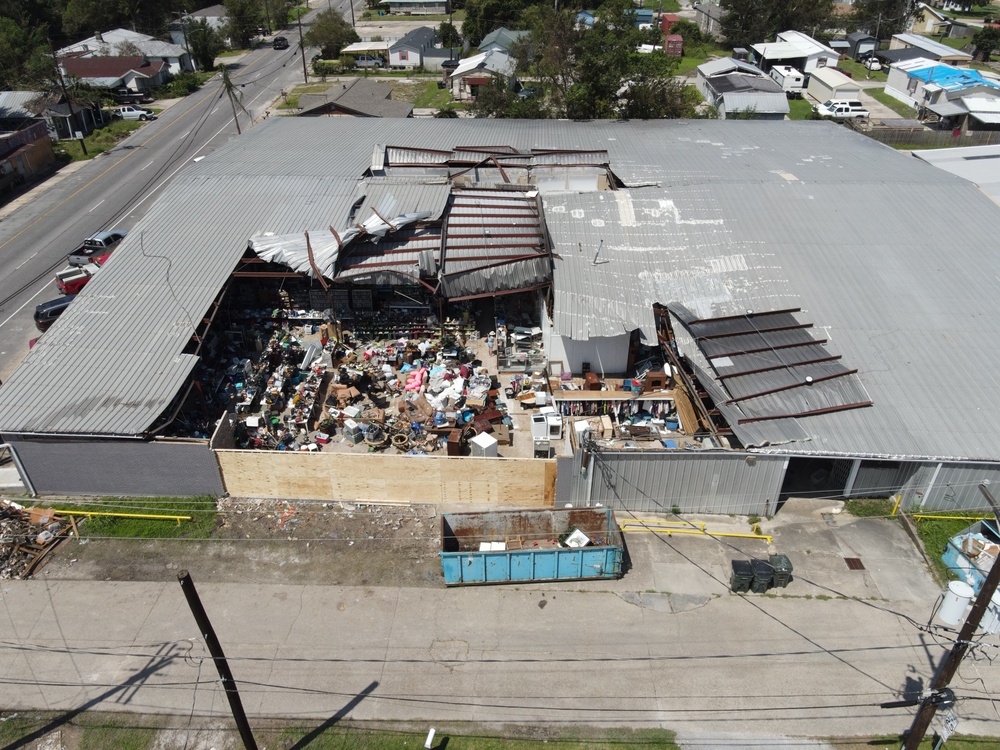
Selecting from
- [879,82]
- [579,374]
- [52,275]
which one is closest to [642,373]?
[579,374]

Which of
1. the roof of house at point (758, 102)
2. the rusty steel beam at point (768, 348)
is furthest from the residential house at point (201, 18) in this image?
the rusty steel beam at point (768, 348)

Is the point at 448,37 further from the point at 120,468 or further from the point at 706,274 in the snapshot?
the point at 120,468

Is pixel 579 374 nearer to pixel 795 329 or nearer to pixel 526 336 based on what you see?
pixel 526 336

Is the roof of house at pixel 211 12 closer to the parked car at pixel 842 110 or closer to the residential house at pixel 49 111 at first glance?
the residential house at pixel 49 111

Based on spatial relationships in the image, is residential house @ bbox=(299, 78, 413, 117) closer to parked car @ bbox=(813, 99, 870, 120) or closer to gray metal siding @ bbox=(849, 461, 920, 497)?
parked car @ bbox=(813, 99, 870, 120)

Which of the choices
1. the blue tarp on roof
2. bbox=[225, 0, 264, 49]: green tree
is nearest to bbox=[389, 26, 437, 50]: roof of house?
bbox=[225, 0, 264, 49]: green tree

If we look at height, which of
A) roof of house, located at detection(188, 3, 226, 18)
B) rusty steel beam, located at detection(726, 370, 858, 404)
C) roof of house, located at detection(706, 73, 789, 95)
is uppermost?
roof of house, located at detection(188, 3, 226, 18)
